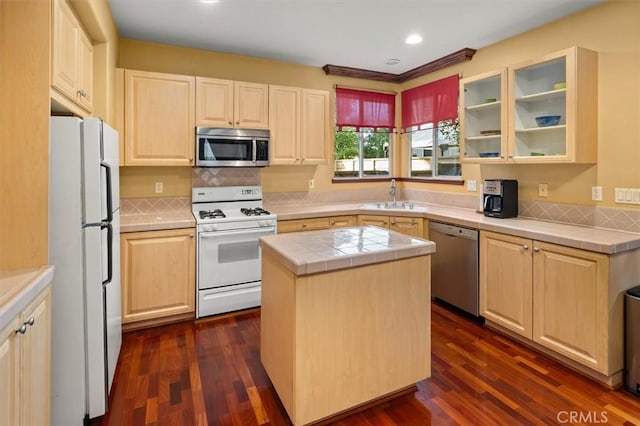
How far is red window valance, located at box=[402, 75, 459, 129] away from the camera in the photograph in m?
4.20

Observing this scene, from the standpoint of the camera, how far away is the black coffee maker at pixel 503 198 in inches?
129

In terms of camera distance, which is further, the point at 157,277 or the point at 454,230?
the point at 454,230

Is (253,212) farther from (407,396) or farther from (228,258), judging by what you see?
(407,396)

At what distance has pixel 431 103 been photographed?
448cm

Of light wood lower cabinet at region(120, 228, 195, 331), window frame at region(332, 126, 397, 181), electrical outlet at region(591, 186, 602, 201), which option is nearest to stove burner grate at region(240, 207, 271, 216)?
light wood lower cabinet at region(120, 228, 195, 331)

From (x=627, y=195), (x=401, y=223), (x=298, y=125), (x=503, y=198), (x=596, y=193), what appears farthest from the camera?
(x=298, y=125)

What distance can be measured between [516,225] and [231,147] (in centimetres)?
264

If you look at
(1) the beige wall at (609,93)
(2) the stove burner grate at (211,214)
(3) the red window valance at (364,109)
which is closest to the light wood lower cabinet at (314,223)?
(2) the stove burner grate at (211,214)

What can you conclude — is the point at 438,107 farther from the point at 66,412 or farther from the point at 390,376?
the point at 66,412

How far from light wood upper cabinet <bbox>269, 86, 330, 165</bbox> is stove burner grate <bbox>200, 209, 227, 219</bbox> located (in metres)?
0.78

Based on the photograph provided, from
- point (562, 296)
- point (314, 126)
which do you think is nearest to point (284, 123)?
point (314, 126)

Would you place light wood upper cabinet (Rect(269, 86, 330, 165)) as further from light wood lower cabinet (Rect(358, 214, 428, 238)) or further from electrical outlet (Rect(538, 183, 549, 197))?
electrical outlet (Rect(538, 183, 549, 197))

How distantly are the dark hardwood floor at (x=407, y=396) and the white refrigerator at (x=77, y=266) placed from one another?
0.24 meters

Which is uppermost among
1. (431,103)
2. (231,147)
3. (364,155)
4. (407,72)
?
(407,72)
